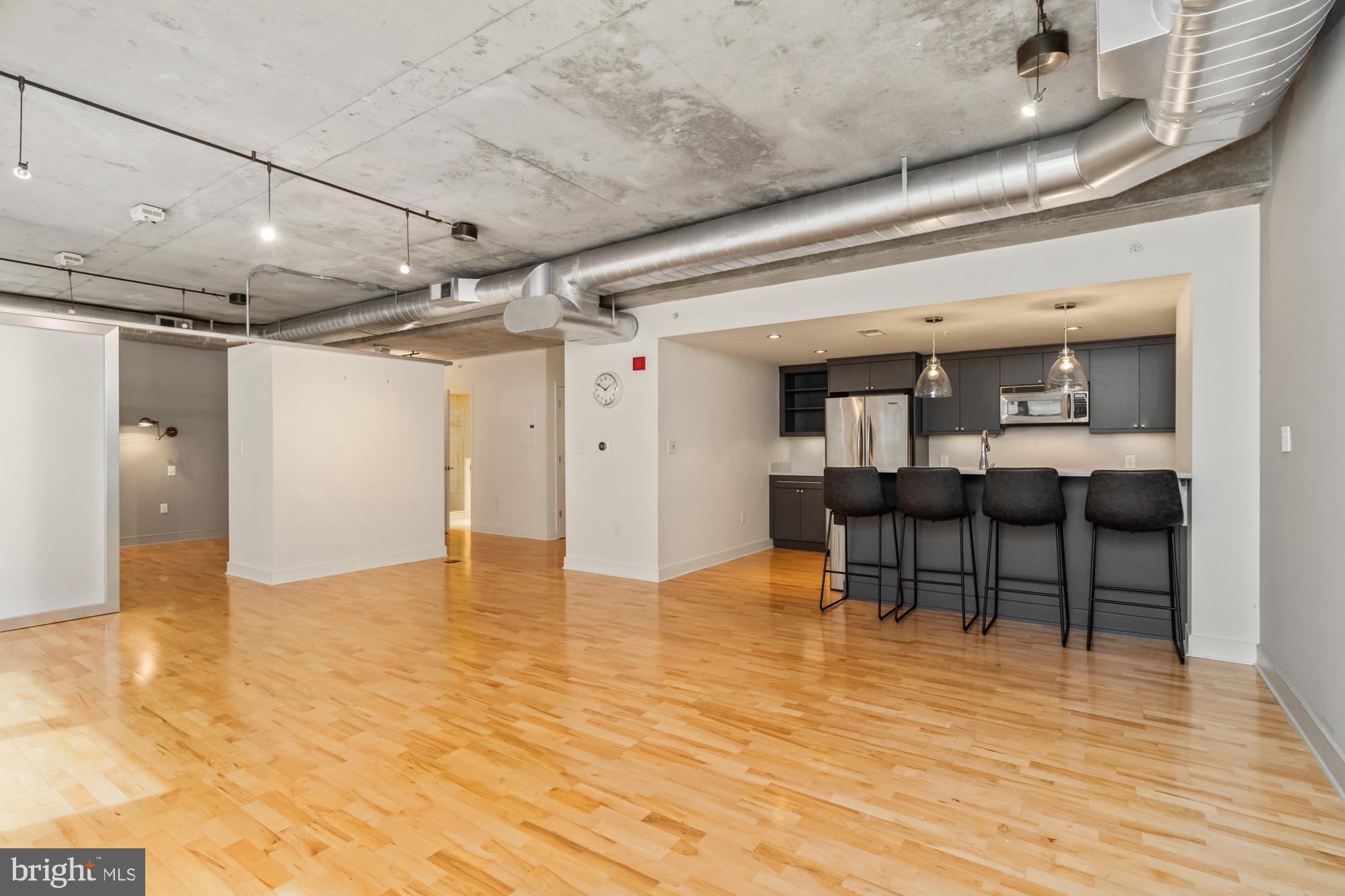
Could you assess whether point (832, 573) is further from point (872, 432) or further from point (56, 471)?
point (56, 471)

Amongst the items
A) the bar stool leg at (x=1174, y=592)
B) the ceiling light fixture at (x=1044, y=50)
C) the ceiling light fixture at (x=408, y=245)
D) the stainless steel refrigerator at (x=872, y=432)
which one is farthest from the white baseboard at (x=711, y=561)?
the ceiling light fixture at (x=1044, y=50)

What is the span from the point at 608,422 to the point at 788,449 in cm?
286

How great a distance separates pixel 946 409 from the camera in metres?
7.08

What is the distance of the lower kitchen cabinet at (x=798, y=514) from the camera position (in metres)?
7.69

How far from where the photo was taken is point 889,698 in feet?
10.6

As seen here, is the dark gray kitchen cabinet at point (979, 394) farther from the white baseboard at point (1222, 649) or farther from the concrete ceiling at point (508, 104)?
the concrete ceiling at point (508, 104)

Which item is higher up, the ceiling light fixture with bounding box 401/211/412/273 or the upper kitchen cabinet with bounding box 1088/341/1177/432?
the ceiling light fixture with bounding box 401/211/412/273

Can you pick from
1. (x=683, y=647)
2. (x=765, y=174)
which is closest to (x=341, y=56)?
(x=765, y=174)

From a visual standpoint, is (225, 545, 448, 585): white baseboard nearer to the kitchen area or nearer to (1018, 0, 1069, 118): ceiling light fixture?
the kitchen area

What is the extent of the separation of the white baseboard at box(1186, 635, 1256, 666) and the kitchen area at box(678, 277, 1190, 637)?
336 mm

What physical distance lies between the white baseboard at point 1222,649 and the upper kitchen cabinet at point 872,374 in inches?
149

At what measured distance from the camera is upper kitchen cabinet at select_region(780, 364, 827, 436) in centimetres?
816

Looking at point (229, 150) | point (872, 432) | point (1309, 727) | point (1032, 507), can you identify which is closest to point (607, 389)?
point (872, 432)

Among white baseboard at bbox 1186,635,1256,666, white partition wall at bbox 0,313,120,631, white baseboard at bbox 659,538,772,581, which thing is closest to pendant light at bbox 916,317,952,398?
white baseboard at bbox 1186,635,1256,666
